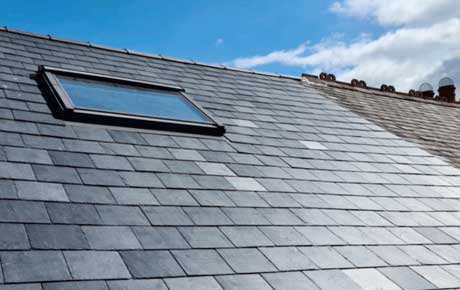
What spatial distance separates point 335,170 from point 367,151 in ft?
4.27

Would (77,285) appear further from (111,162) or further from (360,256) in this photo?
(360,256)

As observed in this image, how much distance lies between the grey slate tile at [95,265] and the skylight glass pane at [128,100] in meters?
2.57

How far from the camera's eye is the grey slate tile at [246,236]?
3.60m

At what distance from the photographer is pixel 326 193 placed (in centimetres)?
499

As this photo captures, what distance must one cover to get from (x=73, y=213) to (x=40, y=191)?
1.16 feet

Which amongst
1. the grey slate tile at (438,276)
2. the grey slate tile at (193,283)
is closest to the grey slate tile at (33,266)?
the grey slate tile at (193,283)

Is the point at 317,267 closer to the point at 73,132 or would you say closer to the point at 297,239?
the point at 297,239

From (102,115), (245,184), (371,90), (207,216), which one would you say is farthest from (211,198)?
(371,90)

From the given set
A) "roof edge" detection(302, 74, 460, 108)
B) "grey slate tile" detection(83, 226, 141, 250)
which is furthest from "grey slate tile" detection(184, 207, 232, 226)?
"roof edge" detection(302, 74, 460, 108)

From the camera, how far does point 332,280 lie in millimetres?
3410

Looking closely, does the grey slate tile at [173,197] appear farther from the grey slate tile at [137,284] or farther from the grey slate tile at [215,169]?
the grey slate tile at [137,284]

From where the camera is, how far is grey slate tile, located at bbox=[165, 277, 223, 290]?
2835mm

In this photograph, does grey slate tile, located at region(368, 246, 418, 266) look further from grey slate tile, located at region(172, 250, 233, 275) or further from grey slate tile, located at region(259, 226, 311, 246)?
grey slate tile, located at region(172, 250, 233, 275)

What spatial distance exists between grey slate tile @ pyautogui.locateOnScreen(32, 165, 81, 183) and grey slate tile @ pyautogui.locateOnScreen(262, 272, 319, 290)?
5.72 ft
